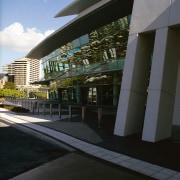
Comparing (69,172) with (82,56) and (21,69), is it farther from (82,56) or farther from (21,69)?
(21,69)

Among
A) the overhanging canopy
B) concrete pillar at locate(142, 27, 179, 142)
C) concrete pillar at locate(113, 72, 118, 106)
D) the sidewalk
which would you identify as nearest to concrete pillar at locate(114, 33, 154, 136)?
the sidewalk

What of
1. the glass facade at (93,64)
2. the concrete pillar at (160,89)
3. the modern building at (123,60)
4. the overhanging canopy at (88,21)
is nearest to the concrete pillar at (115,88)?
the modern building at (123,60)

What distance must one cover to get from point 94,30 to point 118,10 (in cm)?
667

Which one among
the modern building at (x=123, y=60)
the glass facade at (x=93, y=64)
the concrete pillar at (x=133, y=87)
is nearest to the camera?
the modern building at (x=123, y=60)

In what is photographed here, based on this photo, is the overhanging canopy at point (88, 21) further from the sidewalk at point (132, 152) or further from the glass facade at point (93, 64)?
the sidewalk at point (132, 152)

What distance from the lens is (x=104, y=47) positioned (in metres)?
25.1

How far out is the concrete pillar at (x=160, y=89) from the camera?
10.4m

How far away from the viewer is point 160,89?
10.4 m

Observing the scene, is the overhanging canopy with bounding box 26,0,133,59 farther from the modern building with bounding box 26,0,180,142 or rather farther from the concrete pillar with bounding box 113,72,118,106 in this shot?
the concrete pillar with bounding box 113,72,118,106

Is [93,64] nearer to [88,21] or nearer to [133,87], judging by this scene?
[88,21]

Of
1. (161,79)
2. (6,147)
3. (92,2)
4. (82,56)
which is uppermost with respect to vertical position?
(92,2)

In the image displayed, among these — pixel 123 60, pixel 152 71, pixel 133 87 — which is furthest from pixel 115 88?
pixel 152 71

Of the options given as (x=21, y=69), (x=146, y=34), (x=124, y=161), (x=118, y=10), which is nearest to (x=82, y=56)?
(x=118, y=10)

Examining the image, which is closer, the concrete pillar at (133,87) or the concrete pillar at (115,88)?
the concrete pillar at (133,87)
